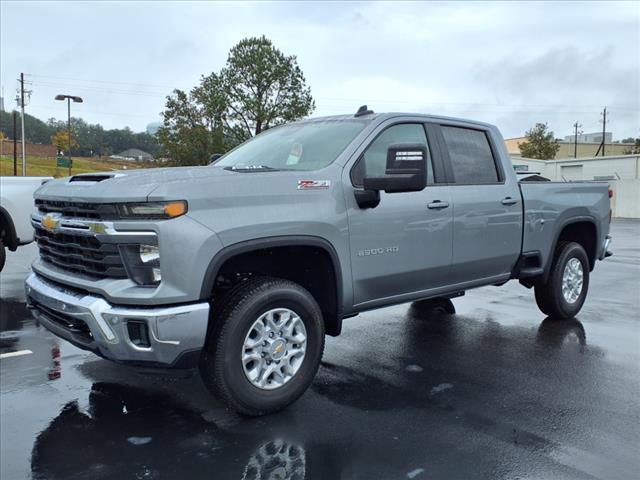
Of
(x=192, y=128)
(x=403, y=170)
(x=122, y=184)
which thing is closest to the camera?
(x=122, y=184)

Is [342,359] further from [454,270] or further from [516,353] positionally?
[516,353]

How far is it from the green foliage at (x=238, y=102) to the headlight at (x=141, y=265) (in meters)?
55.0

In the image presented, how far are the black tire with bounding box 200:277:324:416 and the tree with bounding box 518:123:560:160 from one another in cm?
6514

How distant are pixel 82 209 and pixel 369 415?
2255 mm

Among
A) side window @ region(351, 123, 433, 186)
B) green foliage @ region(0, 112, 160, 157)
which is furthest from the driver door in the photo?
green foliage @ region(0, 112, 160, 157)

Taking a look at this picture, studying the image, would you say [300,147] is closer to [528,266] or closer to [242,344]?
[242,344]

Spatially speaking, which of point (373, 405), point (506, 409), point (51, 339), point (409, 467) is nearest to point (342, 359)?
point (373, 405)

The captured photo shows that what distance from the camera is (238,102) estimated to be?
60.6 metres

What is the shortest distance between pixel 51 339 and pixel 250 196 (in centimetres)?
320

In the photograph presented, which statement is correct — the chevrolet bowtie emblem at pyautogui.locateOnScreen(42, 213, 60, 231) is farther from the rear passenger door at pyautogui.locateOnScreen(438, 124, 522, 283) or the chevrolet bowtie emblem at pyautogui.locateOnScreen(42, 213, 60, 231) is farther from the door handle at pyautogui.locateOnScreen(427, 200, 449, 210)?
the rear passenger door at pyautogui.locateOnScreen(438, 124, 522, 283)

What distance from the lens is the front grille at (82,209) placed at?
3492mm

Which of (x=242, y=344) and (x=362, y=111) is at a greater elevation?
(x=362, y=111)

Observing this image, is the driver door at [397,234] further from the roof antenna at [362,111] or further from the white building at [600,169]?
the white building at [600,169]

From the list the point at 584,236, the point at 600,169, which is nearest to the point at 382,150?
the point at 584,236
